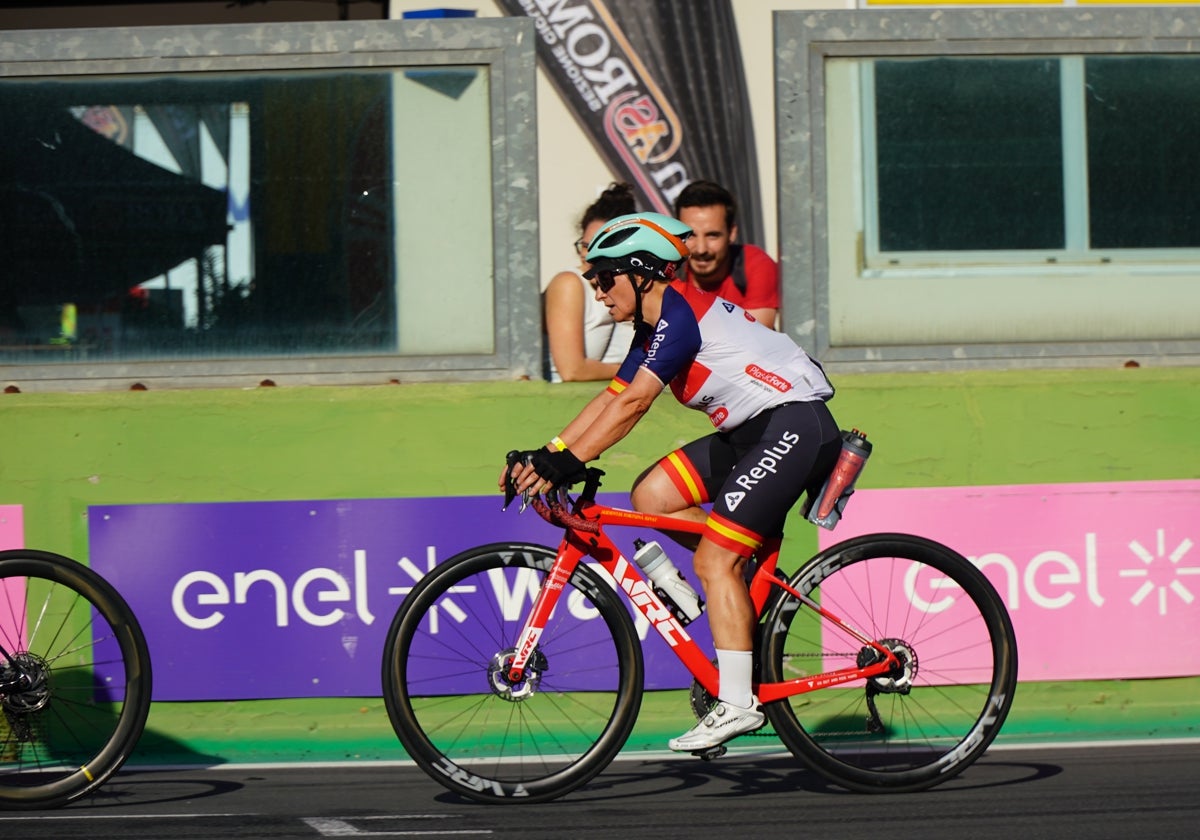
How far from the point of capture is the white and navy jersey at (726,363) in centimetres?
540

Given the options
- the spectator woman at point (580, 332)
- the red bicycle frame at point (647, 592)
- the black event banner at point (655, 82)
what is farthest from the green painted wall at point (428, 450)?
the black event banner at point (655, 82)

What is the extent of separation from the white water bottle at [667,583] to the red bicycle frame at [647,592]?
0.09 feet

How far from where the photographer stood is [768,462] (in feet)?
18.0

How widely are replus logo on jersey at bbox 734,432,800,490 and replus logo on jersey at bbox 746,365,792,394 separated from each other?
0.16m

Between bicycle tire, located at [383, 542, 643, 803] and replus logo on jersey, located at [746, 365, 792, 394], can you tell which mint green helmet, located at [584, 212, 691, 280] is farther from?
bicycle tire, located at [383, 542, 643, 803]

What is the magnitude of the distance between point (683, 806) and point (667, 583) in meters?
0.75

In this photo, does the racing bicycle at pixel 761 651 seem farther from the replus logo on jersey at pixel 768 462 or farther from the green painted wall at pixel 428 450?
the green painted wall at pixel 428 450

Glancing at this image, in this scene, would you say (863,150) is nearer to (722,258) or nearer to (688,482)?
(722,258)

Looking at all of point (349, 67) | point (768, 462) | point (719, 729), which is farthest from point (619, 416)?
point (349, 67)

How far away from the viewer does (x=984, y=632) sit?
6098mm

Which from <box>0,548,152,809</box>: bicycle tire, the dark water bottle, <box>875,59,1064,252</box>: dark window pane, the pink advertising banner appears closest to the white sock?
the dark water bottle

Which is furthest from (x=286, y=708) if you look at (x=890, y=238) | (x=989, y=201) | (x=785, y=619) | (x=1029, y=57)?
(x=1029, y=57)

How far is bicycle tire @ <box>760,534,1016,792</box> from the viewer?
18.3ft

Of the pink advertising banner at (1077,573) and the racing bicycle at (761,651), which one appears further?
the pink advertising banner at (1077,573)
